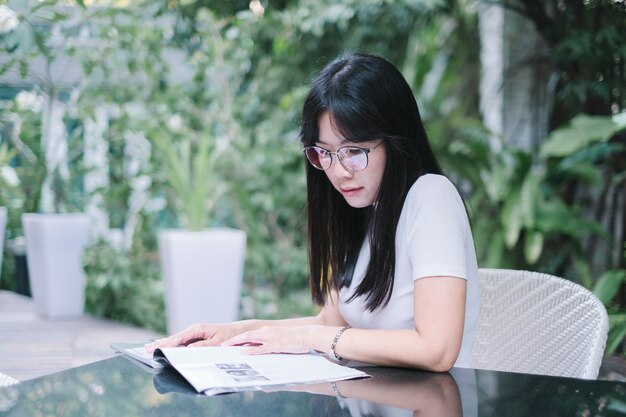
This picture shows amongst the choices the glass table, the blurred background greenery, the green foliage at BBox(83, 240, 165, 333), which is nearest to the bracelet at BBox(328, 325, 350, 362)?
the glass table

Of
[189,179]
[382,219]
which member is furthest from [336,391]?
[189,179]

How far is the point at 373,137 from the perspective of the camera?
1.43m

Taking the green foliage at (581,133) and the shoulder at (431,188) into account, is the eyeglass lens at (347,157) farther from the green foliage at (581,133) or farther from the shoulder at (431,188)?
the green foliage at (581,133)

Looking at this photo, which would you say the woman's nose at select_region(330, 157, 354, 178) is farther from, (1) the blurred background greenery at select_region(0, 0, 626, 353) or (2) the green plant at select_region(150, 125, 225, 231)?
(2) the green plant at select_region(150, 125, 225, 231)

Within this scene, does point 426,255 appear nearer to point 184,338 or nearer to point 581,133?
point 184,338

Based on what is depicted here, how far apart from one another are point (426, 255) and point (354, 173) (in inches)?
9.3

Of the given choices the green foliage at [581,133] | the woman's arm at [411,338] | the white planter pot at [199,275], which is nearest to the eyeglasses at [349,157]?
the woman's arm at [411,338]

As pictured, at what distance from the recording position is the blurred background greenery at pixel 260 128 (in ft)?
12.8

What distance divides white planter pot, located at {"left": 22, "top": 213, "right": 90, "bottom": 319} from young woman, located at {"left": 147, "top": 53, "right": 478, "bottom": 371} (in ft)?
12.0

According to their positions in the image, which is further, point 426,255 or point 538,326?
point 538,326

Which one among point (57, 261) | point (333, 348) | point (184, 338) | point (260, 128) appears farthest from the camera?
point (260, 128)

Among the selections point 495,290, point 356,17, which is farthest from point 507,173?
point 495,290

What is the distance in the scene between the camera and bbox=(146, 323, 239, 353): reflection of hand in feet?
4.57

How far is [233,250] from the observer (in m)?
4.37
